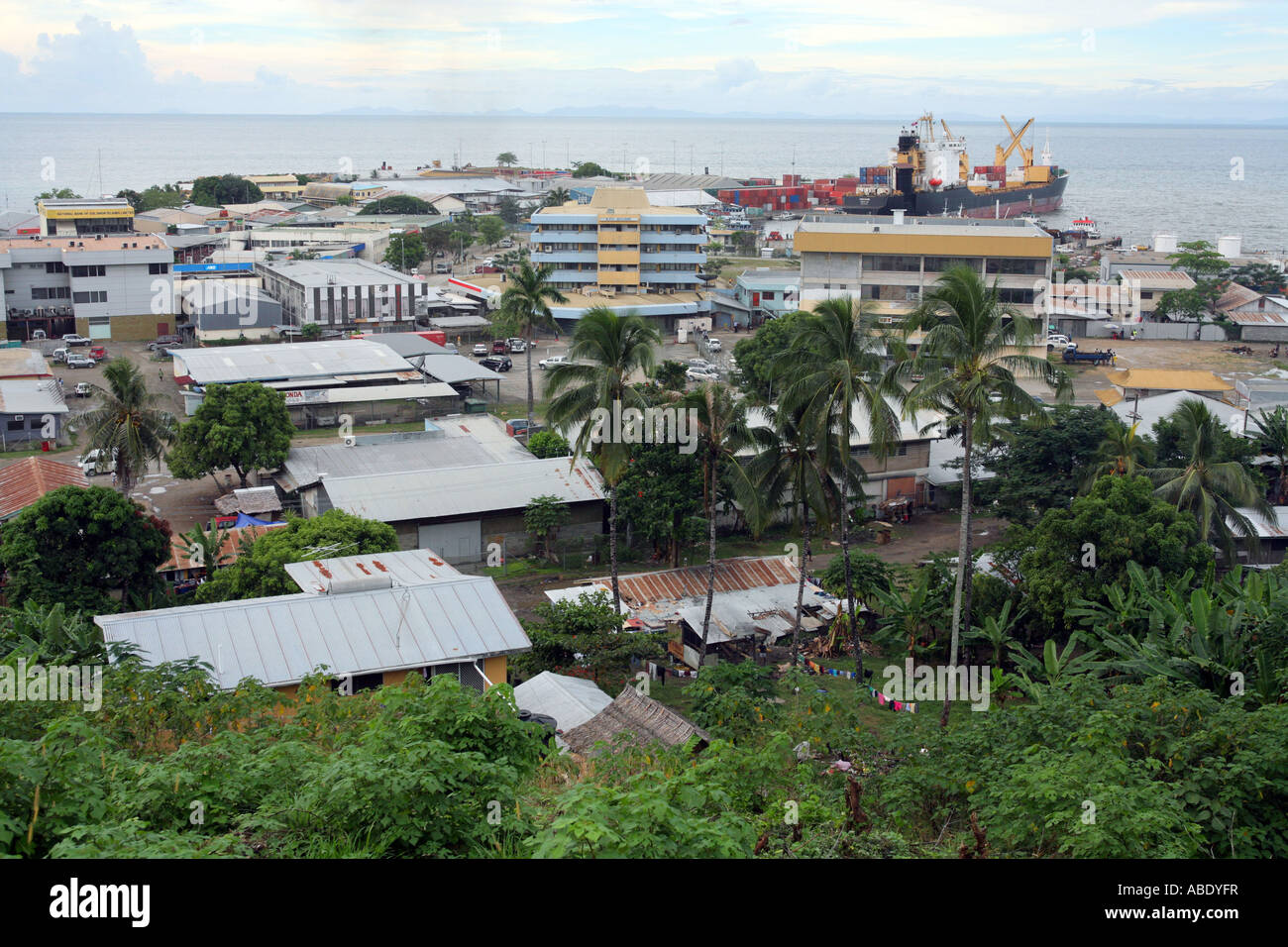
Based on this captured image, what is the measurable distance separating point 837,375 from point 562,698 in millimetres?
7092

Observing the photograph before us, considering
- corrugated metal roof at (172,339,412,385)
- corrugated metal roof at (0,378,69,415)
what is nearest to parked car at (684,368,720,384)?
corrugated metal roof at (172,339,412,385)

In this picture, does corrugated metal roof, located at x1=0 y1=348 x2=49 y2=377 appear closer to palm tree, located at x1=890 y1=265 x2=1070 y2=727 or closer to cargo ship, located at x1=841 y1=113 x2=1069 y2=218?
palm tree, located at x1=890 y1=265 x2=1070 y2=727

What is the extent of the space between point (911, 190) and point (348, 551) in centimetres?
7753

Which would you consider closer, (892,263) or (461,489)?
(461,489)

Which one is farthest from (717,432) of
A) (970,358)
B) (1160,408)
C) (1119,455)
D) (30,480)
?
(1160,408)

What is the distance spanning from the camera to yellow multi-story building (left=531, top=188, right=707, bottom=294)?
2356 inches

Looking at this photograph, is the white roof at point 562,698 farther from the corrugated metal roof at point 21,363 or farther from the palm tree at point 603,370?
the corrugated metal roof at point 21,363

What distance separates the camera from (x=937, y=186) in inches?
3748

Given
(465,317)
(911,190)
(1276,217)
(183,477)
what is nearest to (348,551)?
(183,477)

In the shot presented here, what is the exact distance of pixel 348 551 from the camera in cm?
2170

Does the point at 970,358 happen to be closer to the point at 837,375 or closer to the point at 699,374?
the point at 837,375

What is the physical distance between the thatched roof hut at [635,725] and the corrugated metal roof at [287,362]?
89.8 ft

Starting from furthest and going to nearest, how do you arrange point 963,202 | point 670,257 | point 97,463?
point 963,202 < point 670,257 < point 97,463
